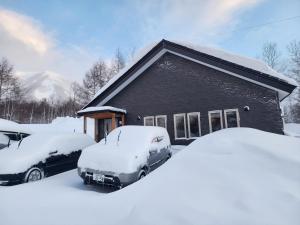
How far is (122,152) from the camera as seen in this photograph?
5852 mm

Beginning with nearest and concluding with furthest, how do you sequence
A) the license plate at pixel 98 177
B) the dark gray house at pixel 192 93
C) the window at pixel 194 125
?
the license plate at pixel 98 177 → the dark gray house at pixel 192 93 → the window at pixel 194 125

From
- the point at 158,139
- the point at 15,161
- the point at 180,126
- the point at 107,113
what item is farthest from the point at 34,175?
the point at 180,126

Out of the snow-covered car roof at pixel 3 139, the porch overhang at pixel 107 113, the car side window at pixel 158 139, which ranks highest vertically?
the porch overhang at pixel 107 113

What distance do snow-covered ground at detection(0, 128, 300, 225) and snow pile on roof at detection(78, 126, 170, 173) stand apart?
1575 mm

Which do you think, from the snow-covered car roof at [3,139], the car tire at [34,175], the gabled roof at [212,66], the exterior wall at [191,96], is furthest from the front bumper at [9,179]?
the gabled roof at [212,66]

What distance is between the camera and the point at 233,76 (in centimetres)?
1188

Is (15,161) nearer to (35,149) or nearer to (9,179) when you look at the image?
(9,179)

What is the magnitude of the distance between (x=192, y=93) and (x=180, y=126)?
219 cm

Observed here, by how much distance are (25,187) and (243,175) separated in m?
5.40

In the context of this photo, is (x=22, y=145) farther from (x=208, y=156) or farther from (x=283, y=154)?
(x=283, y=154)

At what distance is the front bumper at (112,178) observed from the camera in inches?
213

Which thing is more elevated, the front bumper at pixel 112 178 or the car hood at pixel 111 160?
the car hood at pixel 111 160

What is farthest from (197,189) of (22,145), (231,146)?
(22,145)

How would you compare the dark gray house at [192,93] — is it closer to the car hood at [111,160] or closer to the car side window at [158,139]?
the car side window at [158,139]
